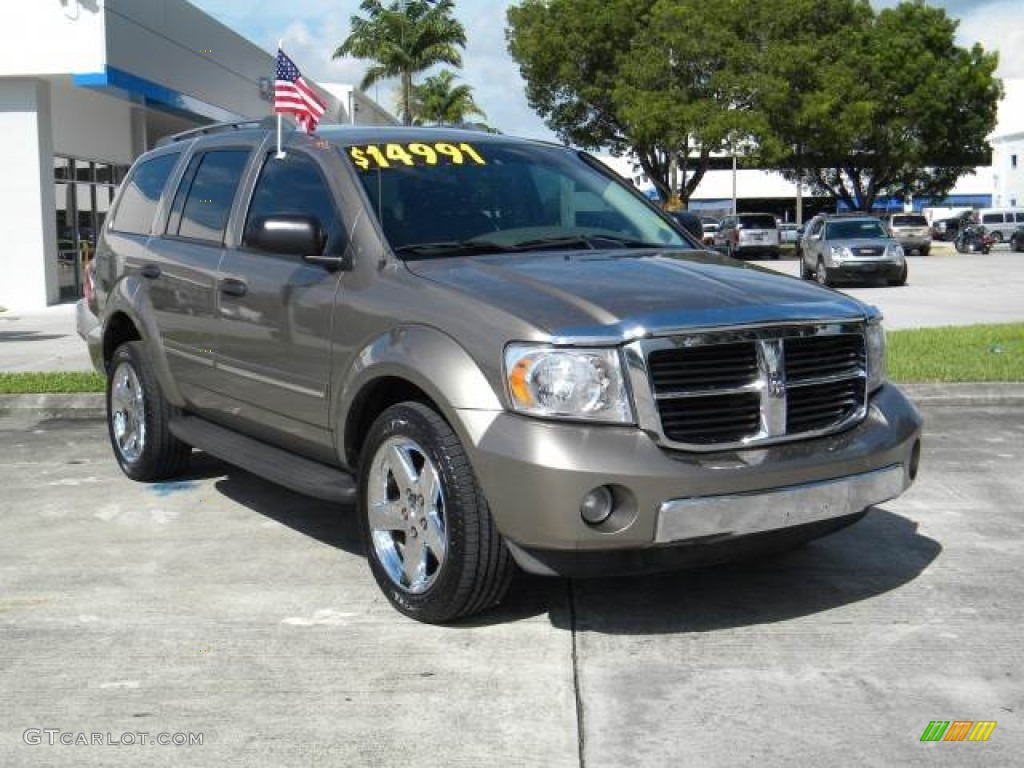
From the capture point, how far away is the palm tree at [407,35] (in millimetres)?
45094

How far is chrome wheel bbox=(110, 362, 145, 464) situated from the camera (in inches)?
270

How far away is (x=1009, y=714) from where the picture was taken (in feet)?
12.0

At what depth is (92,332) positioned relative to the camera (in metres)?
7.57

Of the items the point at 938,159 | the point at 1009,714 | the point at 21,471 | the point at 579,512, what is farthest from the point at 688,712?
the point at 938,159

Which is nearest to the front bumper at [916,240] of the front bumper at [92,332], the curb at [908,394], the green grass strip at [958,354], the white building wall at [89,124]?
the white building wall at [89,124]

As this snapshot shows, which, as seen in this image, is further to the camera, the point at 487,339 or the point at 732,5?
the point at 732,5

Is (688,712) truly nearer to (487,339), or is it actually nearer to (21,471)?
(487,339)

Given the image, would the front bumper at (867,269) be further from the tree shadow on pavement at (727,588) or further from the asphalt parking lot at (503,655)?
the tree shadow on pavement at (727,588)

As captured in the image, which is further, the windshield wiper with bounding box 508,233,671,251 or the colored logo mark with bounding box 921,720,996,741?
the windshield wiper with bounding box 508,233,671,251

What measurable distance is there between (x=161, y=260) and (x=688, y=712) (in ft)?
12.9

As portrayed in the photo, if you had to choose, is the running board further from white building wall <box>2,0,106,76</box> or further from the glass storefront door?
the glass storefront door

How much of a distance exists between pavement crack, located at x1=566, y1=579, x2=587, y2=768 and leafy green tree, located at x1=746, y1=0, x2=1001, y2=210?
39.1m

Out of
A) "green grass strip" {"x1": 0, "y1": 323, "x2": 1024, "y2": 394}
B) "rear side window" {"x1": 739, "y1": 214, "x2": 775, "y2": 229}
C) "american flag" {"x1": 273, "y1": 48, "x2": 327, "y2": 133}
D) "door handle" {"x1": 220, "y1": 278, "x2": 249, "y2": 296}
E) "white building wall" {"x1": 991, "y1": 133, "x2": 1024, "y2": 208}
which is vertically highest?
"white building wall" {"x1": 991, "y1": 133, "x2": 1024, "y2": 208}

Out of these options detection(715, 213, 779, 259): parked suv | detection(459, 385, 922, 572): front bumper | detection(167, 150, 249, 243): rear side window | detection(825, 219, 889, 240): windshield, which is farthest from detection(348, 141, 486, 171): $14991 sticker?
detection(715, 213, 779, 259): parked suv
